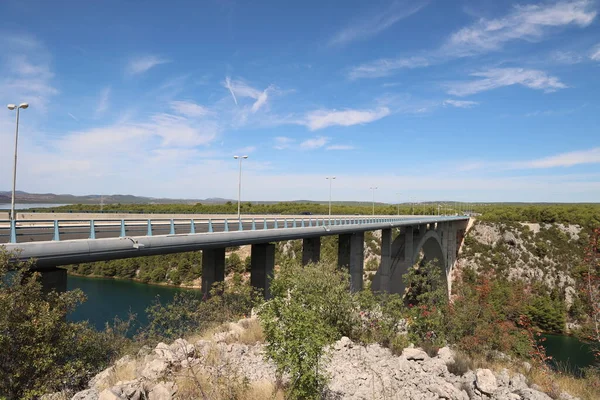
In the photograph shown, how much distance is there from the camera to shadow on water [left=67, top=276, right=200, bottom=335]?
43709 mm

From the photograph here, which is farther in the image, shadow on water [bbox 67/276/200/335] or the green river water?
shadow on water [bbox 67/276/200/335]

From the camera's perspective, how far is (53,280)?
11.6 metres

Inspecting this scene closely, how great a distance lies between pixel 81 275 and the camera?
246ft

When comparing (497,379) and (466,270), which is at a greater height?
(497,379)

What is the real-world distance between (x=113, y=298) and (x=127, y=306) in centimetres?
641

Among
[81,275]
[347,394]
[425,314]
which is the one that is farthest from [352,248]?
[81,275]

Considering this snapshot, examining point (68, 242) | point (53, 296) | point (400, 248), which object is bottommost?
point (400, 248)

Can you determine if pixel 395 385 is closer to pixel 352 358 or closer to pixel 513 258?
pixel 352 358

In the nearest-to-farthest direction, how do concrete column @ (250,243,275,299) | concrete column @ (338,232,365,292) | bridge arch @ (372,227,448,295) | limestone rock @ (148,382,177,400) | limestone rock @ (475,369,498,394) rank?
limestone rock @ (148,382,177,400)
limestone rock @ (475,369,498,394)
concrete column @ (250,243,275,299)
concrete column @ (338,232,365,292)
bridge arch @ (372,227,448,295)

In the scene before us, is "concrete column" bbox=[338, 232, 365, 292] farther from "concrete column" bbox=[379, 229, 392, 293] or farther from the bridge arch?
"concrete column" bbox=[379, 229, 392, 293]

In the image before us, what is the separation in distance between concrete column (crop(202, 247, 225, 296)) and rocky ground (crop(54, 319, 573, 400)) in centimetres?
694

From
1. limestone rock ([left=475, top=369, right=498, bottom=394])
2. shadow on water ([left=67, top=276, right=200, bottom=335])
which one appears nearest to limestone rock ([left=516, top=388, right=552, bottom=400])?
limestone rock ([left=475, top=369, right=498, bottom=394])

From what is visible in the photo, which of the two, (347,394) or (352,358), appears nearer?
(347,394)

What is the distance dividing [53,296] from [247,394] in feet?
20.6
